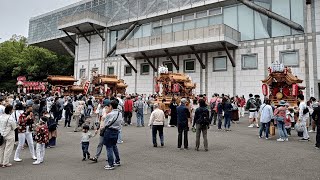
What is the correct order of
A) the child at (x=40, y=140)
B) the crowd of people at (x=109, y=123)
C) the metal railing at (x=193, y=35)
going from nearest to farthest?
the crowd of people at (x=109, y=123)
the child at (x=40, y=140)
the metal railing at (x=193, y=35)

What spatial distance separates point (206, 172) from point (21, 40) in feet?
216

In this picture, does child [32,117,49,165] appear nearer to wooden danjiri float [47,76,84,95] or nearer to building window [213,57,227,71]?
building window [213,57,227,71]

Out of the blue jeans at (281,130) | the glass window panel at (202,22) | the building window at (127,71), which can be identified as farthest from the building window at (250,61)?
the blue jeans at (281,130)

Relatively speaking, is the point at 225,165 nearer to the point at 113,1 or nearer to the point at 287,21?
the point at 287,21

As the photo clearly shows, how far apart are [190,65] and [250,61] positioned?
20.7 ft

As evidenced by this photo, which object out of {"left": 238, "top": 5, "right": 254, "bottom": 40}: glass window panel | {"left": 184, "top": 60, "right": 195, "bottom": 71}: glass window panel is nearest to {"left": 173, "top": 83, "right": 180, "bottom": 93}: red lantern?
{"left": 184, "top": 60, "right": 195, "bottom": 71}: glass window panel

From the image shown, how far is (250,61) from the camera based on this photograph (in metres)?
26.1

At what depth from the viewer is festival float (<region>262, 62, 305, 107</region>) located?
16.8 meters

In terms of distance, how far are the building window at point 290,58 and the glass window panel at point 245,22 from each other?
3386mm

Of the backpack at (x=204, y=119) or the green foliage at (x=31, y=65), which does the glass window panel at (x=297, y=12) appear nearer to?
the backpack at (x=204, y=119)

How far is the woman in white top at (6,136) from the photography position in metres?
7.65

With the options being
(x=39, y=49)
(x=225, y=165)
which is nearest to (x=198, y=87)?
(x=225, y=165)

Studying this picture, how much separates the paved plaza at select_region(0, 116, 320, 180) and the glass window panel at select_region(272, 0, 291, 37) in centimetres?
1617

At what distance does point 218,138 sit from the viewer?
39.1 ft
